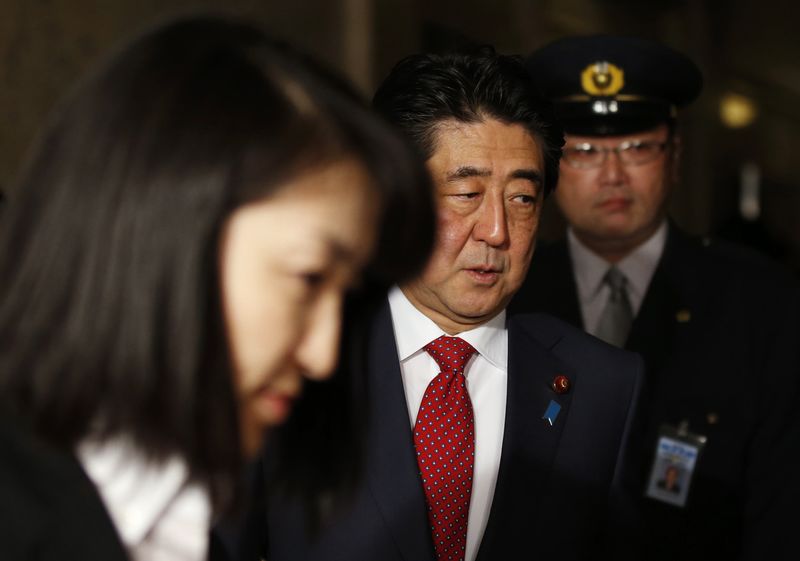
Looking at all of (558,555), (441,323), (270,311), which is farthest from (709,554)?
(270,311)

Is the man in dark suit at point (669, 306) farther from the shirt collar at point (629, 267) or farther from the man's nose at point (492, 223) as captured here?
the man's nose at point (492, 223)

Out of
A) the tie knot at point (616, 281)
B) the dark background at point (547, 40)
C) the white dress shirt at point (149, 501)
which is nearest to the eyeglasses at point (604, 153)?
the tie knot at point (616, 281)

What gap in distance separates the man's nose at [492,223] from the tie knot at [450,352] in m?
0.17

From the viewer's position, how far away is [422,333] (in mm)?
1824

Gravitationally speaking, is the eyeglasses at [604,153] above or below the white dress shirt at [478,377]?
above

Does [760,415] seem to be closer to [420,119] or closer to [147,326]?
[420,119]

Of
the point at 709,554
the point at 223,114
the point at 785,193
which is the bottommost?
the point at 709,554

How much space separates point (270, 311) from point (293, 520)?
2.66 feet

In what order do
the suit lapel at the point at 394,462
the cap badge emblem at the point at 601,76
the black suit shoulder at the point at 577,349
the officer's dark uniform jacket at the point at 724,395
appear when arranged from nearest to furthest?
the suit lapel at the point at 394,462 → the black suit shoulder at the point at 577,349 → the officer's dark uniform jacket at the point at 724,395 → the cap badge emblem at the point at 601,76

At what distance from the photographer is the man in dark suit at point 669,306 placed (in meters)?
2.58

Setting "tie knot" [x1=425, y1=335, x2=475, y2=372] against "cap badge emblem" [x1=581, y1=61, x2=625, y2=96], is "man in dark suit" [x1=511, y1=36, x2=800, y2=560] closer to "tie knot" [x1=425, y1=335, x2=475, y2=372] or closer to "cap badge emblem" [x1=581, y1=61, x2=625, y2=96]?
"cap badge emblem" [x1=581, y1=61, x2=625, y2=96]

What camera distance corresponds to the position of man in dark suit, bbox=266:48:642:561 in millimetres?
1707

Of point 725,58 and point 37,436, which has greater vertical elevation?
point 725,58

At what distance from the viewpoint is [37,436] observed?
3.03 feet
